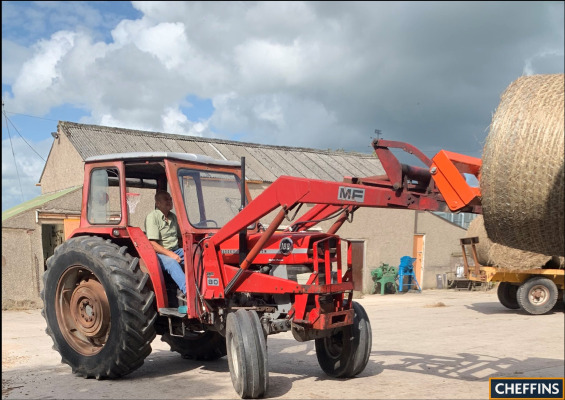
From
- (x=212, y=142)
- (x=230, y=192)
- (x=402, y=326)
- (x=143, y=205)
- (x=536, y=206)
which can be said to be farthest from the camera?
(x=212, y=142)

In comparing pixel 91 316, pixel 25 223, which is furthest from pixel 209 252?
pixel 25 223

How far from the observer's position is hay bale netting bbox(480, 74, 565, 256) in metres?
4.02

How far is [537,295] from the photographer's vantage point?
14094mm

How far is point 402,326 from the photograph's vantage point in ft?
37.7

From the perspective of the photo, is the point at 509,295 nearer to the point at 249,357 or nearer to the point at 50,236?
the point at 249,357

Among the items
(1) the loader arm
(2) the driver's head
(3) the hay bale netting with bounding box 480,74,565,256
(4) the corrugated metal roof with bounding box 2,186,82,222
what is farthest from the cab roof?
(4) the corrugated metal roof with bounding box 2,186,82,222

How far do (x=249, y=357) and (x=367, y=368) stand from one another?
2047 mm

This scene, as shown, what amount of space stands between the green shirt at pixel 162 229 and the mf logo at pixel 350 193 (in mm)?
2227

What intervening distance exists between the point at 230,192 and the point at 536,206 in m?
3.95

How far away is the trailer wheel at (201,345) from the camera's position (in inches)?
303

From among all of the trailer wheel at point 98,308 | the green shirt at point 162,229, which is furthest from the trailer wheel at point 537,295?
the trailer wheel at point 98,308

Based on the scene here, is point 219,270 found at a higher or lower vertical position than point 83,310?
higher

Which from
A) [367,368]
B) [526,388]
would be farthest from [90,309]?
[526,388]

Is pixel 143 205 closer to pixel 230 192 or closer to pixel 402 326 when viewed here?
pixel 230 192
